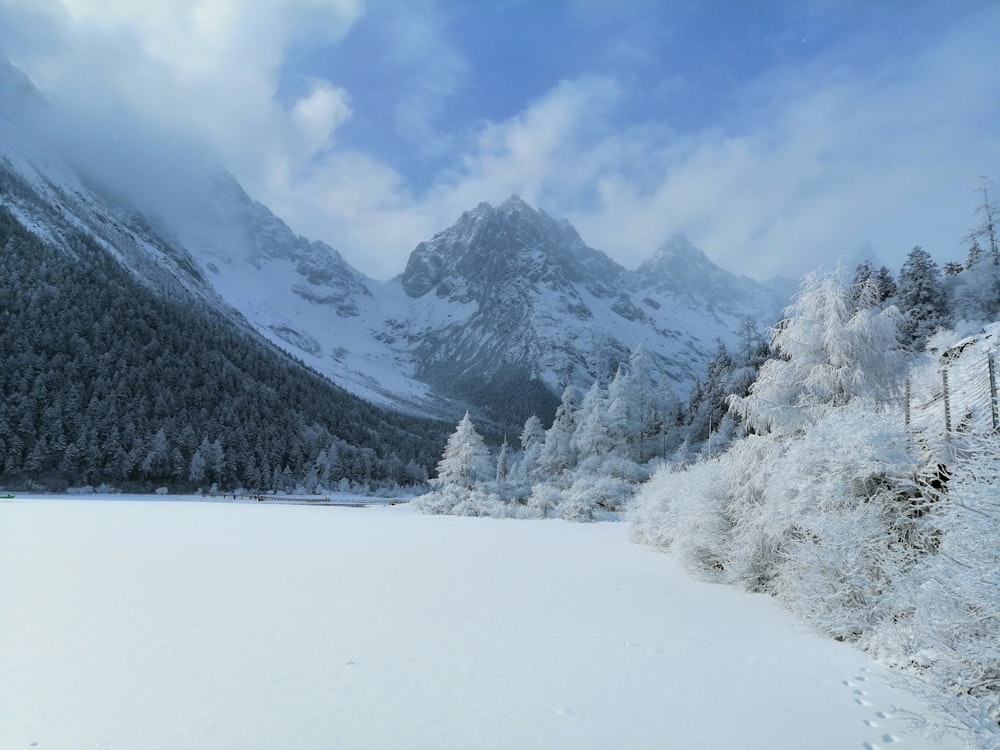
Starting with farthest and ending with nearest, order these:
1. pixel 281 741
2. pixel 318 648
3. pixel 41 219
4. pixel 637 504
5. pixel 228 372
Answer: pixel 41 219
pixel 228 372
pixel 637 504
pixel 318 648
pixel 281 741

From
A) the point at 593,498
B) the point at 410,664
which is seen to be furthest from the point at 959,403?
the point at 593,498

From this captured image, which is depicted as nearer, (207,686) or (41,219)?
(207,686)

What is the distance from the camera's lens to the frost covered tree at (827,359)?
15.0m

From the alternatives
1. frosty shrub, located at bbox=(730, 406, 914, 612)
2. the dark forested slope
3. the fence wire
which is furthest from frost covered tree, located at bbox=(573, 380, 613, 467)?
the dark forested slope

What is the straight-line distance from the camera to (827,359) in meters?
15.8

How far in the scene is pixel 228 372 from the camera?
98188mm

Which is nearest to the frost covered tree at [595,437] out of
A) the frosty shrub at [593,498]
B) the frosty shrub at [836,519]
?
the frosty shrub at [593,498]

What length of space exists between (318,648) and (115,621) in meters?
3.81

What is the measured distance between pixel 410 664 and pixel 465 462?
3878 cm

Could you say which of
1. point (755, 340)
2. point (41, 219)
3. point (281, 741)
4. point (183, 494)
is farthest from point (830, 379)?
point (41, 219)

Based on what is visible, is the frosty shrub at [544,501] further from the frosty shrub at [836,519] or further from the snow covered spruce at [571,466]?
the frosty shrub at [836,519]

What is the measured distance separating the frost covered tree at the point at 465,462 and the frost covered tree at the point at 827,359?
104 ft

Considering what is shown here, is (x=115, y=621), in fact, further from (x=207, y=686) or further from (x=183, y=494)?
(x=183, y=494)

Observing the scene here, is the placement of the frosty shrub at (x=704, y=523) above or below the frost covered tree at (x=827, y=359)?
below
